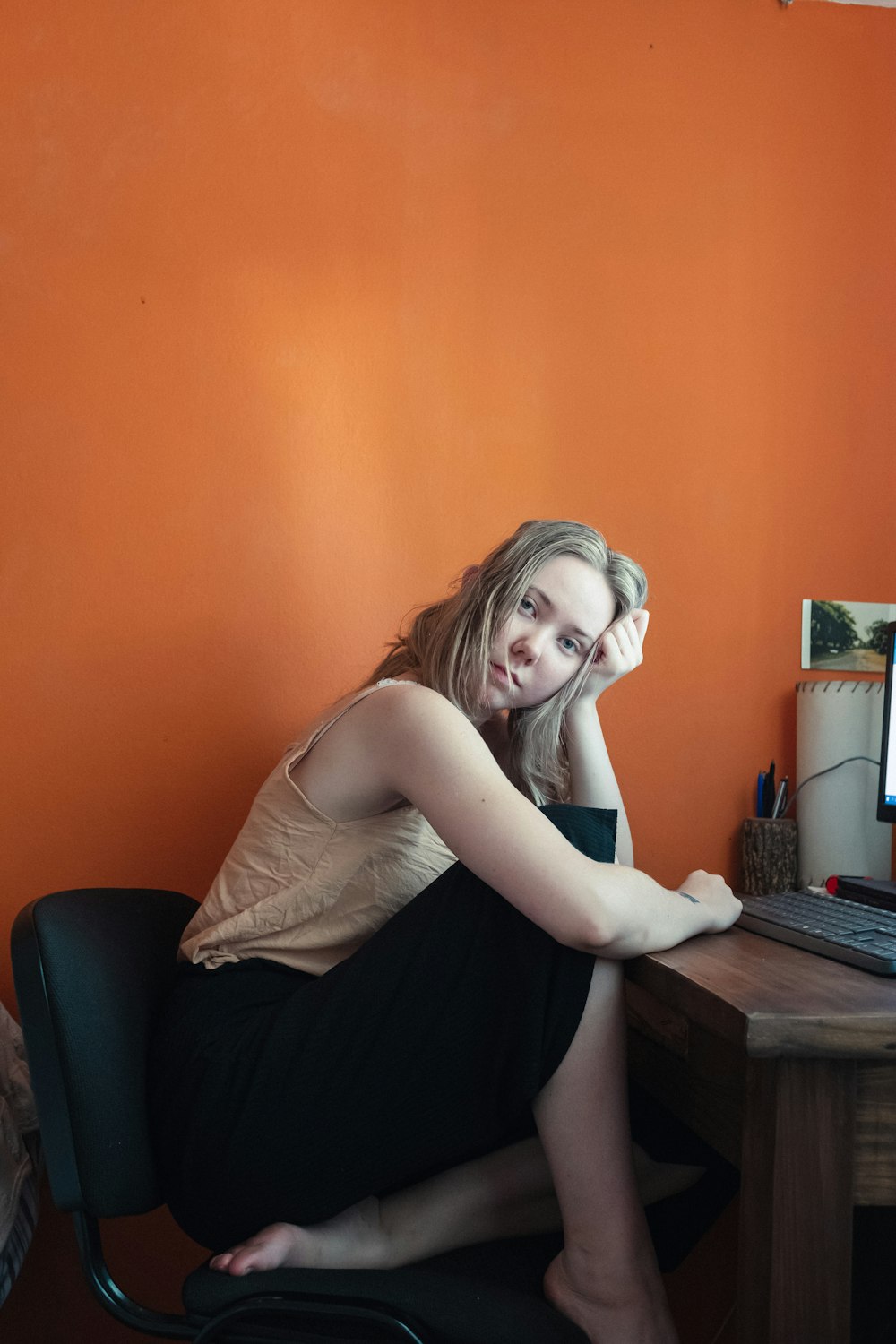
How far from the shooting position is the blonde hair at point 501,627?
144cm

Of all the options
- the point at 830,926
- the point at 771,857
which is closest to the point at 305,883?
the point at 830,926

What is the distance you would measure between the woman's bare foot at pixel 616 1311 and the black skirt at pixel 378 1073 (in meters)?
0.16

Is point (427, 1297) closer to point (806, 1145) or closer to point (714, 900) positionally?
point (806, 1145)

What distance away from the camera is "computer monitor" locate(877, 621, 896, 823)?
5.30 feet

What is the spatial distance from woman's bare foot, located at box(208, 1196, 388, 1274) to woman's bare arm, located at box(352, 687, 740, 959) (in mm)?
398

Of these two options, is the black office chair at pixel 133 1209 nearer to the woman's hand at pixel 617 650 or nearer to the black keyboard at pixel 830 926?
the black keyboard at pixel 830 926

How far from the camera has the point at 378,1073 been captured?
1056 mm

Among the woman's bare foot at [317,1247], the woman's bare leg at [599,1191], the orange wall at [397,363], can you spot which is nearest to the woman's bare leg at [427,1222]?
the woman's bare foot at [317,1247]

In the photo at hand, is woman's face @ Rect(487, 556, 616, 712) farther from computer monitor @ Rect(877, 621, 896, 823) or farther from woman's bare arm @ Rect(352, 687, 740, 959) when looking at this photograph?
computer monitor @ Rect(877, 621, 896, 823)

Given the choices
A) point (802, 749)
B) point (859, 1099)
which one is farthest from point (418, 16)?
point (859, 1099)

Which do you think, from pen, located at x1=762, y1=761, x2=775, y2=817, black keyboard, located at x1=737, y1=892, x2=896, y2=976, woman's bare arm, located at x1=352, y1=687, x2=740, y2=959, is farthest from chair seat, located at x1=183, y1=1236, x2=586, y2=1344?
pen, located at x1=762, y1=761, x2=775, y2=817

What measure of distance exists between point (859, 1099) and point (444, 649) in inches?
31.8

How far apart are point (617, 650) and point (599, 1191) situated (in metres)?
0.78

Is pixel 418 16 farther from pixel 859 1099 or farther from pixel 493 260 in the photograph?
pixel 859 1099
